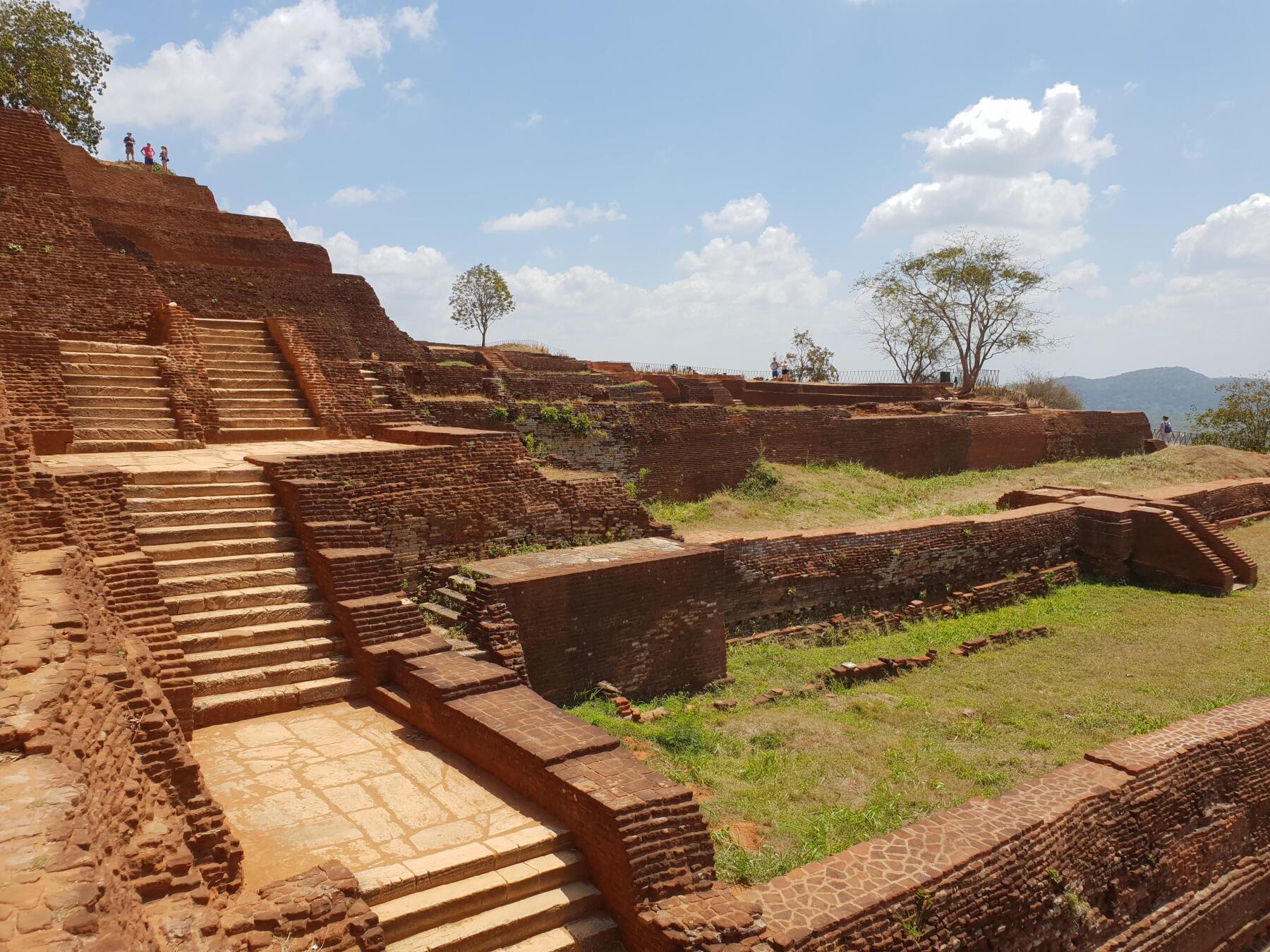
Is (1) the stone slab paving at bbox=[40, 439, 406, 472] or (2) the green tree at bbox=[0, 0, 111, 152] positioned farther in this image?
(2) the green tree at bbox=[0, 0, 111, 152]

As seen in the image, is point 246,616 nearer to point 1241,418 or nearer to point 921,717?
point 921,717

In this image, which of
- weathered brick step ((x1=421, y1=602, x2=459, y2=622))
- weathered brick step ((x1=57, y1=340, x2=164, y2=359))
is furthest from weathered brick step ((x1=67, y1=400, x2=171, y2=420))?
weathered brick step ((x1=421, y1=602, x2=459, y2=622))

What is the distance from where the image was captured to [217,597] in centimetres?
552

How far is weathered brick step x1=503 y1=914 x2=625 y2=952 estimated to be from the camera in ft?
11.6

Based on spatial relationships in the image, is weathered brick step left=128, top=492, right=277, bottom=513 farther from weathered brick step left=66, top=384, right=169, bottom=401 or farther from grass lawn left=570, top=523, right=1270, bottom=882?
grass lawn left=570, top=523, right=1270, bottom=882

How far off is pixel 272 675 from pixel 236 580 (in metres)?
0.85

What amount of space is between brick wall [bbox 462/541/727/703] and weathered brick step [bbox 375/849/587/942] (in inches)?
97.7

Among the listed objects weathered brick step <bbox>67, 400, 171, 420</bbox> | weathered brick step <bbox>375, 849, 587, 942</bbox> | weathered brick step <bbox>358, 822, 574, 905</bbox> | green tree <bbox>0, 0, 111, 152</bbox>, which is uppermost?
green tree <bbox>0, 0, 111, 152</bbox>

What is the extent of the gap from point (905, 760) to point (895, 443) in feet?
43.4

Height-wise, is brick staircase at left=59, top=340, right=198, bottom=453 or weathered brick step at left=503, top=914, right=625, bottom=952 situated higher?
brick staircase at left=59, top=340, right=198, bottom=453

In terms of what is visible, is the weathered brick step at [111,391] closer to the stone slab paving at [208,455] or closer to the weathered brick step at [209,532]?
the stone slab paving at [208,455]

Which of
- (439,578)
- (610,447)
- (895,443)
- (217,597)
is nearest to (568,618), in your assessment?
(439,578)

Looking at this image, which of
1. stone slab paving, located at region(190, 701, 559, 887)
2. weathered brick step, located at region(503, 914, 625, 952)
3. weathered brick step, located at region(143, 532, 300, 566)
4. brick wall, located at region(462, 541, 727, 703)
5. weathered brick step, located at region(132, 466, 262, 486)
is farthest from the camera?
brick wall, located at region(462, 541, 727, 703)

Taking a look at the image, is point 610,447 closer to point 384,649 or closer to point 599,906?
point 384,649
